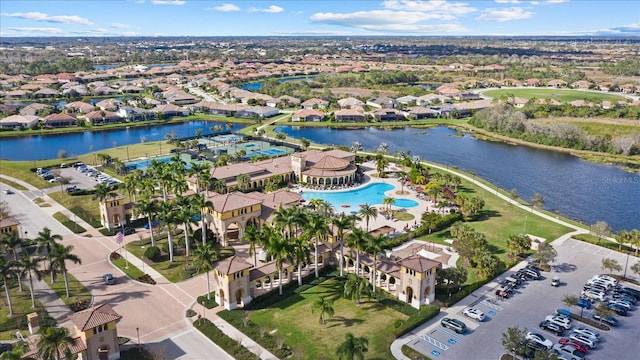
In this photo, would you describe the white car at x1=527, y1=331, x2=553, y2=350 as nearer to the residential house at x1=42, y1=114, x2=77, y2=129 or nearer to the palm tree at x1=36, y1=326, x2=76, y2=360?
the palm tree at x1=36, y1=326, x2=76, y2=360

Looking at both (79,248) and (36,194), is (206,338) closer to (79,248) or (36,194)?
(79,248)

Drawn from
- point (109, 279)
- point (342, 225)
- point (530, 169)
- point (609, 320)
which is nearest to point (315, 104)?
point (530, 169)

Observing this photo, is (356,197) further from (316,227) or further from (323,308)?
(323,308)

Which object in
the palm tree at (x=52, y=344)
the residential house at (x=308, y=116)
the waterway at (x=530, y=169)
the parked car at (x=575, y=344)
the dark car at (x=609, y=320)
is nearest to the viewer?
the palm tree at (x=52, y=344)

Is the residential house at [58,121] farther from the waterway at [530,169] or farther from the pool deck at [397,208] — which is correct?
the pool deck at [397,208]

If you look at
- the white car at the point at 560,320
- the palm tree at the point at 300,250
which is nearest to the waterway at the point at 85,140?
the palm tree at the point at 300,250

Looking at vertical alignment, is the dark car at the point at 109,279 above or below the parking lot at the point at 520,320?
above

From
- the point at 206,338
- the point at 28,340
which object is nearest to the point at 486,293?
the point at 206,338
